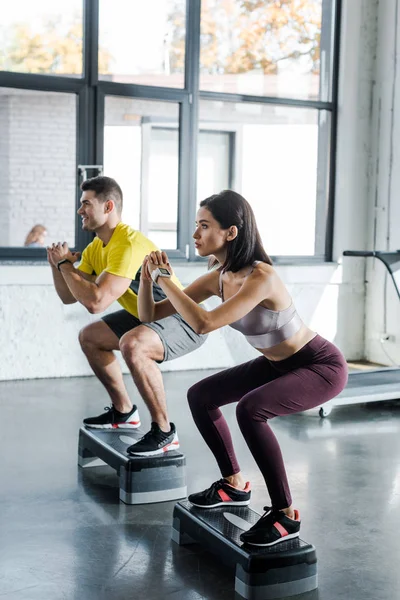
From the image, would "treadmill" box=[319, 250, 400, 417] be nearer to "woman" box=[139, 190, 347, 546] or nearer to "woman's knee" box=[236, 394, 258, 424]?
"woman" box=[139, 190, 347, 546]

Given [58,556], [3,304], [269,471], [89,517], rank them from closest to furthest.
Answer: [269,471]
[58,556]
[89,517]
[3,304]

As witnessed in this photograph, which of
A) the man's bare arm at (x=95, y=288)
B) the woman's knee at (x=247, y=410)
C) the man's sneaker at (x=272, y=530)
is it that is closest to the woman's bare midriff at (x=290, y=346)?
the woman's knee at (x=247, y=410)

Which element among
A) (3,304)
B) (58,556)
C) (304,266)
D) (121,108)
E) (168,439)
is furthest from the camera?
(304,266)

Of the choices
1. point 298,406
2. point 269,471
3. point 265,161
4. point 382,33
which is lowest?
point 269,471

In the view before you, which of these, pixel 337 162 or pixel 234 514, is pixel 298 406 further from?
pixel 337 162

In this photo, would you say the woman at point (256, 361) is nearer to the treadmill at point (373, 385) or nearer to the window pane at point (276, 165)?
the treadmill at point (373, 385)

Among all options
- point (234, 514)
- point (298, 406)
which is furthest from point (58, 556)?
point (298, 406)

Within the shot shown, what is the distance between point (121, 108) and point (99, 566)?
4.37 meters

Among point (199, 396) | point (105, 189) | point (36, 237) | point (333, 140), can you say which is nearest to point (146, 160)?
point (36, 237)

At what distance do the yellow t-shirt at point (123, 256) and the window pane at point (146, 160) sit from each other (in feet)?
8.25

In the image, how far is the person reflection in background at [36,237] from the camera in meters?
6.21

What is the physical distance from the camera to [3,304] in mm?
6043

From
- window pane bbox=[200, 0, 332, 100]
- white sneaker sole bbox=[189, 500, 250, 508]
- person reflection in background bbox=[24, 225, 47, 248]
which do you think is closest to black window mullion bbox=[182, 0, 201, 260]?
window pane bbox=[200, 0, 332, 100]

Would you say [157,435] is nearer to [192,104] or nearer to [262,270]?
[262,270]
